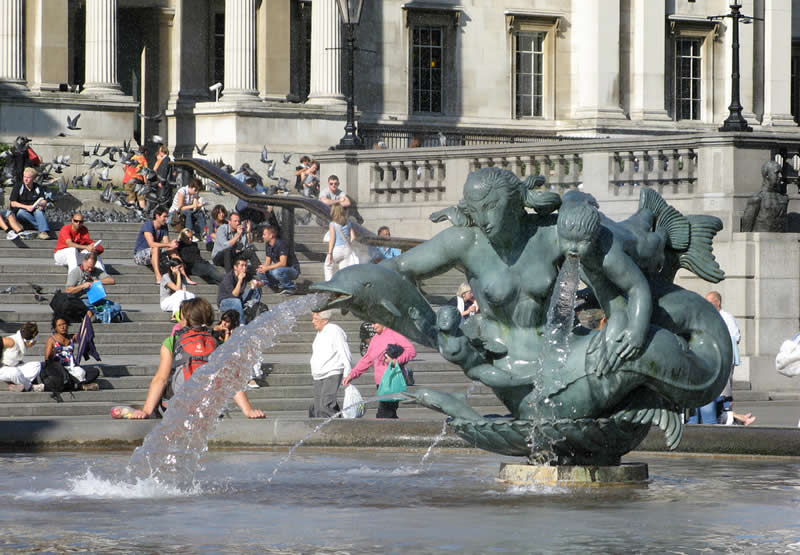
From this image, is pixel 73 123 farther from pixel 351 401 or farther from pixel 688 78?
pixel 351 401

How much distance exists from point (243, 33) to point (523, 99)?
10.1m

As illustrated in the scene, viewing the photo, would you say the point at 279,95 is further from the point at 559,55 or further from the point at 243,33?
the point at 559,55

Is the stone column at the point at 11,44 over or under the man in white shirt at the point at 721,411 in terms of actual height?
over

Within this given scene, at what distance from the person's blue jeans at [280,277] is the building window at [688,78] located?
27.4 meters

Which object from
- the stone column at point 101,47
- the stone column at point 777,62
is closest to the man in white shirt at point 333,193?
the stone column at point 101,47

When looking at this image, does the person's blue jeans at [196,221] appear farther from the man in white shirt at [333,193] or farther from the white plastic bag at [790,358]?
the white plastic bag at [790,358]

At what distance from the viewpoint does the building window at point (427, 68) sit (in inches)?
1882

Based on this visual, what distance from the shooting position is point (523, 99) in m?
49.8

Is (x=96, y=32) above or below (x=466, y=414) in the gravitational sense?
above

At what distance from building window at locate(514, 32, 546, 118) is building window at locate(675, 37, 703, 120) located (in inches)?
149

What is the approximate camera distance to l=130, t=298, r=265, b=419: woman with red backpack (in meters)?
14.7

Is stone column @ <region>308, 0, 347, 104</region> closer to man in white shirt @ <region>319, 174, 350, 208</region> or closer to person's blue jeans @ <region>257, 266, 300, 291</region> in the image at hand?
man in white shirt @ <region>319, 174, 350, 208</region>

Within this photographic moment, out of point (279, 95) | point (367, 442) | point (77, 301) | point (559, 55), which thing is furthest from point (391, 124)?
point (367, 442)

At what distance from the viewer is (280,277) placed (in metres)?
25.2
